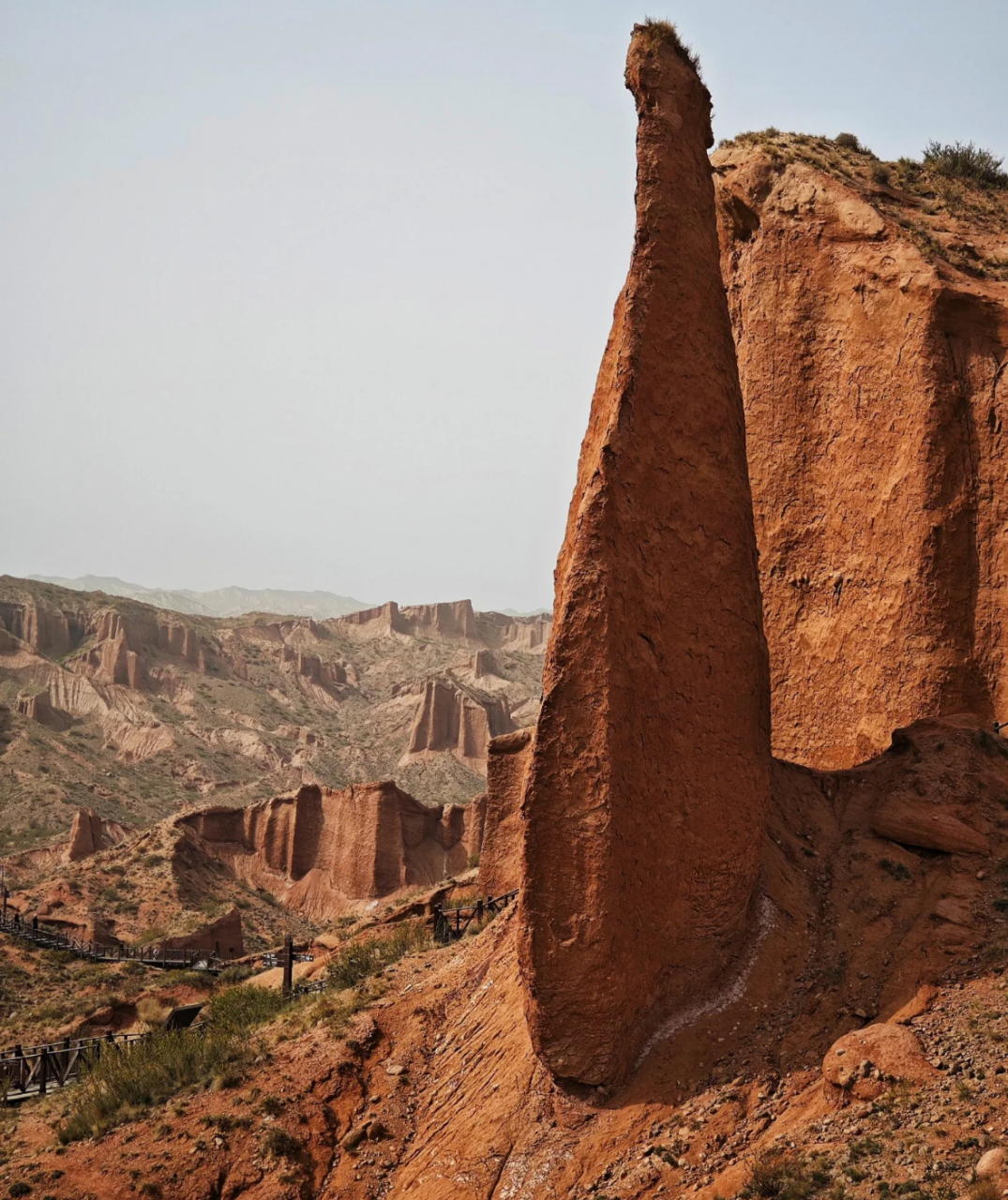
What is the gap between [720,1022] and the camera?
1086 centimetres

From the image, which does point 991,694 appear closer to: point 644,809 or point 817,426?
point 817,426

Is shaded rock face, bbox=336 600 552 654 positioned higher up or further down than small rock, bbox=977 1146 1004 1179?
higher up

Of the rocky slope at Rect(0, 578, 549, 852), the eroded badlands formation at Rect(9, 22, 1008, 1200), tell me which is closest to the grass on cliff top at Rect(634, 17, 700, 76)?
the eroded badlands formation at Rect(9, 22, 1008, 1200)

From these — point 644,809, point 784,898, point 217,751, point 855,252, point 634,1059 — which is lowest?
point 217,751

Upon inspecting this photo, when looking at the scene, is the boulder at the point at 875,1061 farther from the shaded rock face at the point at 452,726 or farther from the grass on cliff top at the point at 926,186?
the shaded rock face at the point at 452,726

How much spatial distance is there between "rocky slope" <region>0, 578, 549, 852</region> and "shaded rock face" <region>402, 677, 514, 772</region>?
181mm

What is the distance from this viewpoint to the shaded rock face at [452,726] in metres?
99.9

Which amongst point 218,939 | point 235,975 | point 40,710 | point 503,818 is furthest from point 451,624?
point 503,818

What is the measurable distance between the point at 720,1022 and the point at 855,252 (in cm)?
1173

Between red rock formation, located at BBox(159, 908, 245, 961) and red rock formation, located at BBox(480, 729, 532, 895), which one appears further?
red rock formation, located at BBox(159, 908, 245, 961)

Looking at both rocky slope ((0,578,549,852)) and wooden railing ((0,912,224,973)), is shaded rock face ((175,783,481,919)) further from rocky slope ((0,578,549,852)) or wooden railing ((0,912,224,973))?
rocky slope ((0,578,549,852))

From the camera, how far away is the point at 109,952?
4053cm

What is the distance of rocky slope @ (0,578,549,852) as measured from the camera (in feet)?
266

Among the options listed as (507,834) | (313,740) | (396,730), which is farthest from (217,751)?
(507,834)
